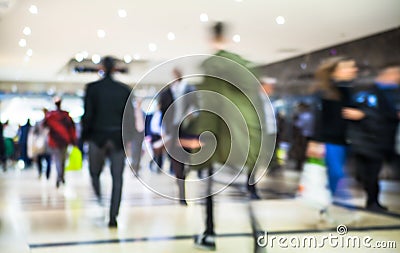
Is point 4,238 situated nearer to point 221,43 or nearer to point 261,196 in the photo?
point 221,43

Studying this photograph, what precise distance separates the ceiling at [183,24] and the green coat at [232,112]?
308 centimetres

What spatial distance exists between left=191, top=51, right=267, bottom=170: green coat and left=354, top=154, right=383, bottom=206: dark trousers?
165 cm

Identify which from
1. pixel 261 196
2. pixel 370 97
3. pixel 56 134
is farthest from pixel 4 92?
pixel 370 97

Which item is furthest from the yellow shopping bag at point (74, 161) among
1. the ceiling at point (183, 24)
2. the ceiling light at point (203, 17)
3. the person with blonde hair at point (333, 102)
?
the person with blonde hair at point (333, 102)

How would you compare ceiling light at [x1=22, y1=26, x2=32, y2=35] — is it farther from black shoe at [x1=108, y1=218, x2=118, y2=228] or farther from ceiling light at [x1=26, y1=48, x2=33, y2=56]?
black shoe at [x1=108, y1=218, x2=118, y2=228]

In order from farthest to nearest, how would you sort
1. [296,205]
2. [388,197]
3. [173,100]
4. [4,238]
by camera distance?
[388,197]
[296,205]
[173,100]
[4,238]

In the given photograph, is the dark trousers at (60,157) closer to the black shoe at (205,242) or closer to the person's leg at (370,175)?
the person's leg at (370,175)

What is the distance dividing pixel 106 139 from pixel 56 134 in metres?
2.99

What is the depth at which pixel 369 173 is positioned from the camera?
188 inches

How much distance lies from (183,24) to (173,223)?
377cm

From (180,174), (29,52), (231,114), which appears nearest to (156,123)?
(180,174)

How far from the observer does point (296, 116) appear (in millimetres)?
9336

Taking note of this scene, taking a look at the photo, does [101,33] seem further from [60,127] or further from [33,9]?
[60,127]

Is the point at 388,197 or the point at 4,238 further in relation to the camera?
the point at 388,197
